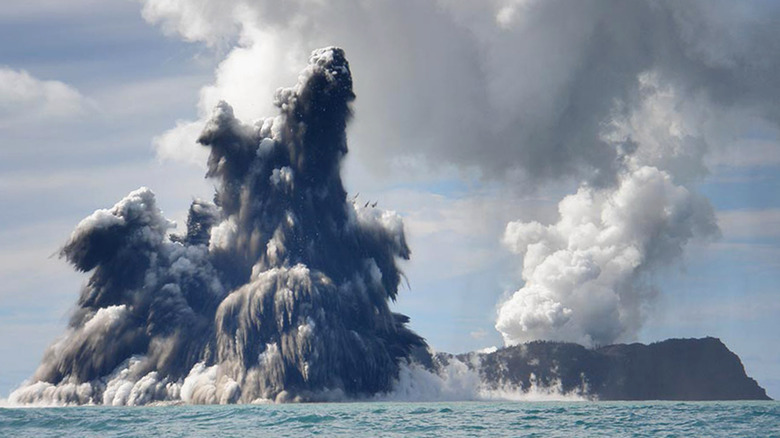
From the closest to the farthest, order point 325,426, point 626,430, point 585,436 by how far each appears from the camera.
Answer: point 585,436 → point 626,430 → point 325,426

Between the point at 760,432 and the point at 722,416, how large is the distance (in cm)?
3282

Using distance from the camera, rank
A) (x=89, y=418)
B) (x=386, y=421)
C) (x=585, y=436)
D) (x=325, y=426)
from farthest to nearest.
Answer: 1. (x=89, y=418)
2. (x=386, y=421)
3. (x=325, y=426)
4. (x=585, y=436)

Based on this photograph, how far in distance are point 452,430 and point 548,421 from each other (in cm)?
2076

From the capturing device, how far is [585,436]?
364 feet

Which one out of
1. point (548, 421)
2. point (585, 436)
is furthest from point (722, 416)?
point (585, 436)

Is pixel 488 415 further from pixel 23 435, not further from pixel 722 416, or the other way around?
pixel 23 435

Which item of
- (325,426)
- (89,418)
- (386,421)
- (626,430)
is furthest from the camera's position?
(89,418)

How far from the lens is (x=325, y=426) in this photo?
12694cm

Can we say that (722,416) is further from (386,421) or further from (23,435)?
(23,435)

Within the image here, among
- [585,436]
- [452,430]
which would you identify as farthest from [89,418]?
[585,436]

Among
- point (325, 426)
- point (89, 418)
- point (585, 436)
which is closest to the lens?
point (585, 436)

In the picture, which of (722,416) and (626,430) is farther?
(722,416)

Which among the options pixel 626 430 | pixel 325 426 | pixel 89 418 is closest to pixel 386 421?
pixel 325 426

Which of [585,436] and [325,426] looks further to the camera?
[325,426]
